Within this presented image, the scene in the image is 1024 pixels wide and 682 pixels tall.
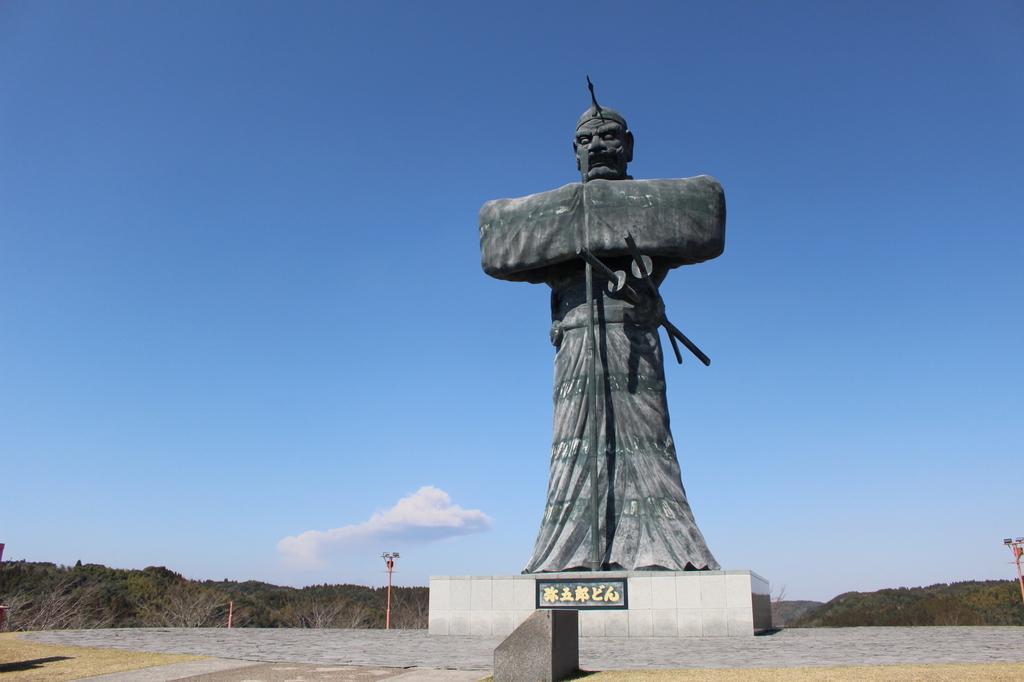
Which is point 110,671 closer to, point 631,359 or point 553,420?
point 553,420

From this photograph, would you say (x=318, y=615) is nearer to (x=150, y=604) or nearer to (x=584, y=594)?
(x=150, y=604)

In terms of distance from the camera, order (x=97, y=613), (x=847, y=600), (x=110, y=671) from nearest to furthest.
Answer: (x=110, y=671)
(x=97, y=613)
(x=847, y=600)

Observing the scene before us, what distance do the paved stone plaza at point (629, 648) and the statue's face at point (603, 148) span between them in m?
7.28

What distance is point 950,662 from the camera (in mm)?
6004

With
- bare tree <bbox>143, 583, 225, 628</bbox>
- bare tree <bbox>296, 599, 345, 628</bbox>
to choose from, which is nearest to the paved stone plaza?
bare tree <bbox>143, 583, 225, 628</bbox>

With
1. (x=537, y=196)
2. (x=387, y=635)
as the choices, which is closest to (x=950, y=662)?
(x=387, y=635)

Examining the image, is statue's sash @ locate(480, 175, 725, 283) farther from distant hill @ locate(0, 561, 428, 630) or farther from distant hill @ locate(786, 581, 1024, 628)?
distant hill @ locate(0, 561, 428, 630)

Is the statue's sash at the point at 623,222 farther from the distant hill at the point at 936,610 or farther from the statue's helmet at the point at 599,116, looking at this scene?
the distant hill at the point at 936,610

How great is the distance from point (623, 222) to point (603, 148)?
172cm

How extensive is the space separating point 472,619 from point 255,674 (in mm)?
4515

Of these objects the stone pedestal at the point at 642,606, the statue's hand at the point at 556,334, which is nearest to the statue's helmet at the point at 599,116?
the statue's hand at the point at 556,334

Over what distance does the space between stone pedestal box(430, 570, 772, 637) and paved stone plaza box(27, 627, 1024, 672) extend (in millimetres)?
275

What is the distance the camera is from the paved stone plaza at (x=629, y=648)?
654cm

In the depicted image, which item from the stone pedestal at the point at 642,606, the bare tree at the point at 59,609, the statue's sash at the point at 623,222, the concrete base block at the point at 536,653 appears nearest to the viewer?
the concrete base block at the point at 536,653
